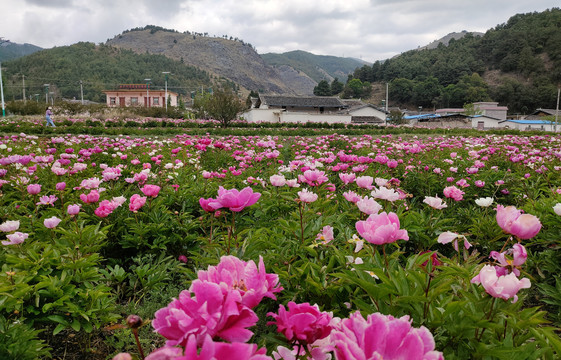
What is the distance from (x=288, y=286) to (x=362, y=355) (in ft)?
2.69

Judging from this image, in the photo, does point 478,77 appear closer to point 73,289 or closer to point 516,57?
point 516,57

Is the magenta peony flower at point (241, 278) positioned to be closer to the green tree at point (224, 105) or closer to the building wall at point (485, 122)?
the green tree at point (224, 105)

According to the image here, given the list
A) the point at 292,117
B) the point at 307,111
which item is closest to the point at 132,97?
the point at 307,111

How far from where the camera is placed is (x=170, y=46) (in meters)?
149

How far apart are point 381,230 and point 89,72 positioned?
101756 mm

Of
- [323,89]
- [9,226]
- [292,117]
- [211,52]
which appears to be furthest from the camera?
[211,52]

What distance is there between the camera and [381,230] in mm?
900

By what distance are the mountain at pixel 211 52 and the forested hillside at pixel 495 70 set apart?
6695 cm

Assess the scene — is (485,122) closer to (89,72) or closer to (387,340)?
(387,340)

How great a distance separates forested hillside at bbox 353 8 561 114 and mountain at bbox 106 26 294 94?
66951 mm

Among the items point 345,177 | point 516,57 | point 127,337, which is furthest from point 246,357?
point 516,57

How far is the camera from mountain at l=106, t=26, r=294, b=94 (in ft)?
445

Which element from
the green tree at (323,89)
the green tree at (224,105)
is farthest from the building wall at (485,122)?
the green tree at (323,89)

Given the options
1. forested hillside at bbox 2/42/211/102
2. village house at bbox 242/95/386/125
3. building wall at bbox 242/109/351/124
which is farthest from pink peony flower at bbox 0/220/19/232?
forested hillside at bbox 2/42/211/102
